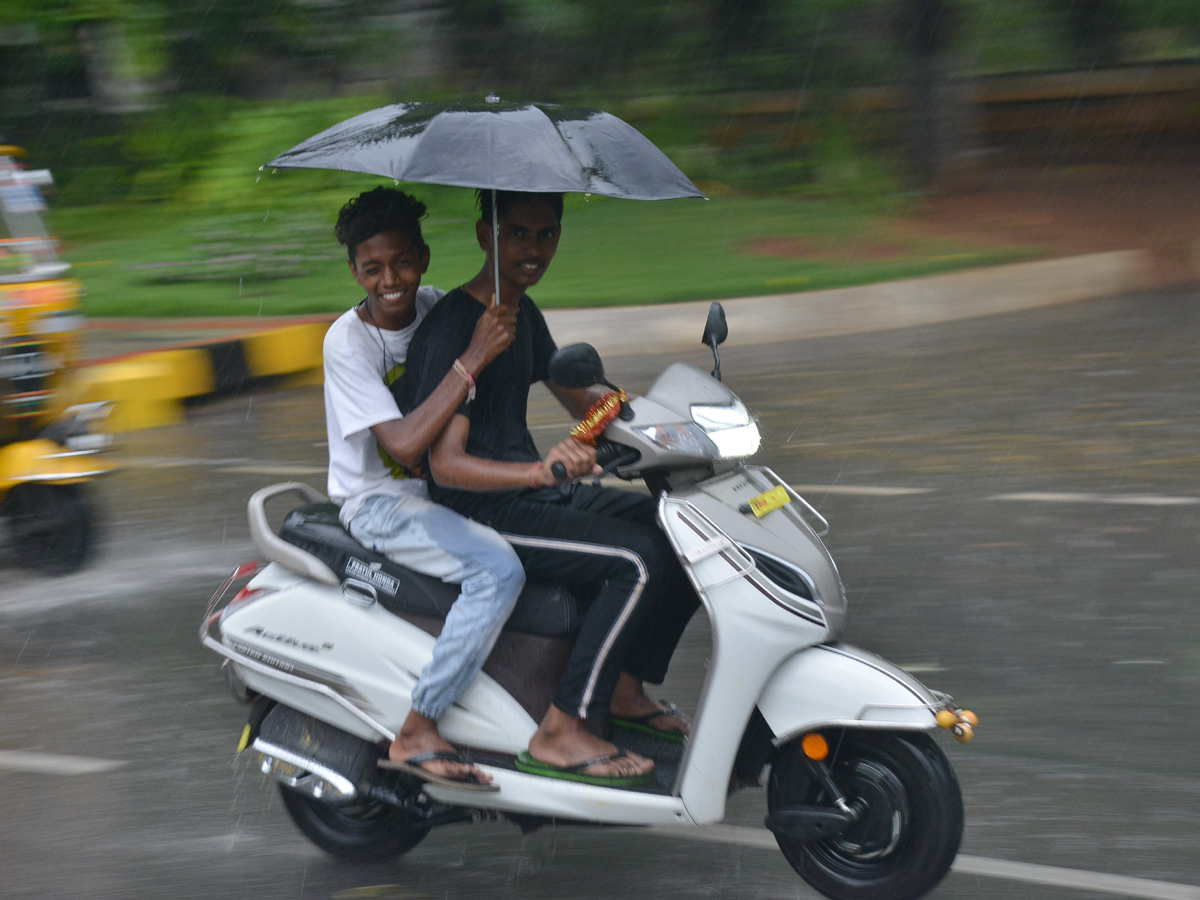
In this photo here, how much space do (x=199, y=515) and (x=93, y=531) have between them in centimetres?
60

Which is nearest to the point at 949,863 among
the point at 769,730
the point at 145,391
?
the point at 769,730

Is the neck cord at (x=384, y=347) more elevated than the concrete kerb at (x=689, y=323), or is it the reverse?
the neck cord at (x=384, y=347)

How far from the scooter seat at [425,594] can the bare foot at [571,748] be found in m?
0.21

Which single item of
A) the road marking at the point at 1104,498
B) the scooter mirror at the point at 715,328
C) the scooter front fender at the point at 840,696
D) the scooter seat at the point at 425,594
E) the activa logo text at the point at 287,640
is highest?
the scooter mirror at the point at 715,328

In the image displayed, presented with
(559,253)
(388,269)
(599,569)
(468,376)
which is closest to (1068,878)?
(599,569)

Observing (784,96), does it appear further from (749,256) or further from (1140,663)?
(1140,663)

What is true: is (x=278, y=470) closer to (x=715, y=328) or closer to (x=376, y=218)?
(x=376, y=218)

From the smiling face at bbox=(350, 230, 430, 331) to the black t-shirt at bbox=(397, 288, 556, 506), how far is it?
0.13 m

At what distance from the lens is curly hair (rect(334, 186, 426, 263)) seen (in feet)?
→ 11.7

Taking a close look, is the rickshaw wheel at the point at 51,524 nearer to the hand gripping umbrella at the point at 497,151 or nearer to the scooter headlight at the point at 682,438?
the hand gripping umbrella at the point at 497,151

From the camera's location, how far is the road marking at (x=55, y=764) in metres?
4.49

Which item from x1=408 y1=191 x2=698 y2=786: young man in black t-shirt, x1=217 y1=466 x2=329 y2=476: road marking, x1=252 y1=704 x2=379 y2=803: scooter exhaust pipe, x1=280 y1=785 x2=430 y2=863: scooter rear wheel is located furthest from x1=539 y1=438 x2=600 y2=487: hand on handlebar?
x1=217 y1=466 x2=329 y2=476: road marking

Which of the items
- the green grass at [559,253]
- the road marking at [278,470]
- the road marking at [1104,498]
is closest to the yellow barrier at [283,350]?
the green grass at [559,253]

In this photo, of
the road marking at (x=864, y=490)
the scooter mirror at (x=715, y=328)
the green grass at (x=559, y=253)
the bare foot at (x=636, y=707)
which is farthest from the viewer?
the green grass at (x=559, y=253)
